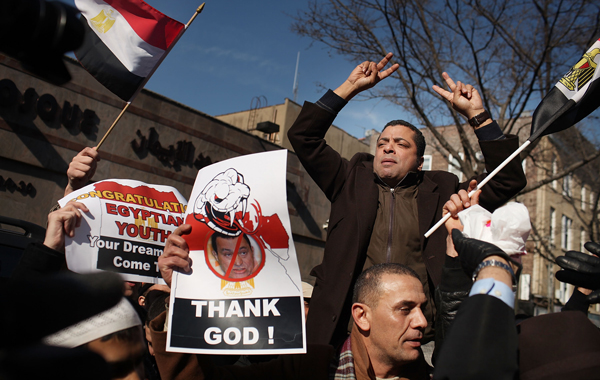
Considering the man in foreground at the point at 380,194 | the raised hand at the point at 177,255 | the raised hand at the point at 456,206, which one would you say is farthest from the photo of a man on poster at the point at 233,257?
the raised hand at the point at 456,206

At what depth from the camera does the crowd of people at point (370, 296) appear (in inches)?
42.3

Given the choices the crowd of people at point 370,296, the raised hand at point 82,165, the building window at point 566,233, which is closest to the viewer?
the crowd of people at point 370,296

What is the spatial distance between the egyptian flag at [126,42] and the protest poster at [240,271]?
1.65 m

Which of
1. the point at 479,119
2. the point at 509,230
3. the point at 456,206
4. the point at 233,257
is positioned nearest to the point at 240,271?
the point at 233,257

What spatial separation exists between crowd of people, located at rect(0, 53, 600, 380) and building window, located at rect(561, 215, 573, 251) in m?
29.0

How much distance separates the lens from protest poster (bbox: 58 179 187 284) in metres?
2.96

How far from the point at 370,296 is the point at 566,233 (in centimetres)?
3211

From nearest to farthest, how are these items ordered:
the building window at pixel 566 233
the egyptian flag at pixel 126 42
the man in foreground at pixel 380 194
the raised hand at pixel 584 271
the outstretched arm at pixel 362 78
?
1. the raised hand at pixel 584 271
2. the man in foreground at pixel 380 194
3. the outstretched arm at pixel 362 78
4. the egyptian flag at pixel 126 42
5. the building window at pixel 566 233

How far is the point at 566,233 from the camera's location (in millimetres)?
30328

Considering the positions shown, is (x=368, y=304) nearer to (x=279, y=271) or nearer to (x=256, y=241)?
(x=279, y=271)

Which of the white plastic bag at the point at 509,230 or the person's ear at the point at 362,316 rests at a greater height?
the white plastic bag at the point at 509,230

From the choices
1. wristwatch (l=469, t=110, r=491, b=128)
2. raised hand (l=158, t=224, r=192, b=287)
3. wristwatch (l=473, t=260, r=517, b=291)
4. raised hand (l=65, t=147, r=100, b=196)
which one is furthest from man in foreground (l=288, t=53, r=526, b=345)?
raised hand (l=65, t=147, r=100, b=196)

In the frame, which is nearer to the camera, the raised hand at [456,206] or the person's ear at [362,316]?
the raised hand at [456,206]

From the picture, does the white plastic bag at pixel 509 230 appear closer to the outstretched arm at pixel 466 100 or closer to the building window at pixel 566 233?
the outstretched arm at pixel 466 100
